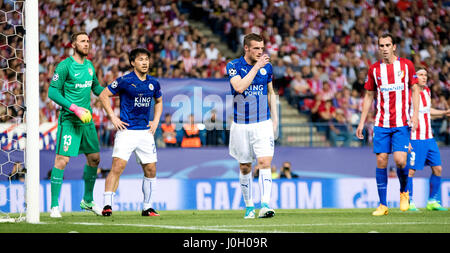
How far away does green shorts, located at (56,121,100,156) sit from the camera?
9117 mm

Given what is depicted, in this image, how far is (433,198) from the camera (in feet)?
36.3

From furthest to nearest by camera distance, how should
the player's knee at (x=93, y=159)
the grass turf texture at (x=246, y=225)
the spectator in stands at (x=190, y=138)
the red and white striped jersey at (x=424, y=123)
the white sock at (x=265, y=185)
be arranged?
the spectator in stands at (x=190, y=138) < the red and white striped jersey at (x=424, y=123) < the player's knee at (x=93, y=159) < the white sock at (x=265, y=185) < the grass turf texture at (x=246, y=225)

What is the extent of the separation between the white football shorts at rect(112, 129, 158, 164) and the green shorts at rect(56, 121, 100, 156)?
0.43 meters

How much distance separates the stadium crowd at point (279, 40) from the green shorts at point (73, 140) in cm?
705

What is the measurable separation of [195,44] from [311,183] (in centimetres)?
613

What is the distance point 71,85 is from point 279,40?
39.0ft

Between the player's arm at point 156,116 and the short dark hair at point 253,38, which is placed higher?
the short dark hair at point 253,38

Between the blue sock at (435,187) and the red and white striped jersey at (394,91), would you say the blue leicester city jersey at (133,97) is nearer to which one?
the red and white striped jersey at (394,91)

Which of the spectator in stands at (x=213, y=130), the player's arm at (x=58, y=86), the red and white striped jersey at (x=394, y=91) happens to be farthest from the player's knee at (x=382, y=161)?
the spectator in stands at (x=213, y=130)

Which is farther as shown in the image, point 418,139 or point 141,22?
point 141,22

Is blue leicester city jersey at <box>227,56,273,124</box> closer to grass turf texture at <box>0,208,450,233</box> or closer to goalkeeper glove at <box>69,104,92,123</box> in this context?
grass turf texture at <box>0,208,450,233</box>

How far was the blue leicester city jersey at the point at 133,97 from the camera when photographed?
898 cm

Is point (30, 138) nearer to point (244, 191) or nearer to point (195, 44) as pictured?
point (244, 191)
